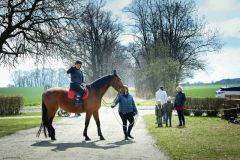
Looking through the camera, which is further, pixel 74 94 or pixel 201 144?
pixel 74 94

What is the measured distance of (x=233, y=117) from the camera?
2397 cm

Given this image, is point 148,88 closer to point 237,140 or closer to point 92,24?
point 92,24

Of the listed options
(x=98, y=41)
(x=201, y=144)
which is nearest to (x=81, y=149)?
(x=201, y=144)

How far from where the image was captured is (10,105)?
130 ft

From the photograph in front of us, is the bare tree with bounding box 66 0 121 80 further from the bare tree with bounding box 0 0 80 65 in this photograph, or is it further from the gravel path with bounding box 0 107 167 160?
the gravel path with bounding box 0 107 167 160

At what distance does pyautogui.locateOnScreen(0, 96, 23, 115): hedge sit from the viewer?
39000 mm

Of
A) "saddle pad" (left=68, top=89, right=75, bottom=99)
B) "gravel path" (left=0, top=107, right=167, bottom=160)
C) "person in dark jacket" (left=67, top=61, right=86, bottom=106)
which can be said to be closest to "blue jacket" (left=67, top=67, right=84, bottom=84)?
"person in dark jacket" (left=67, top=61, right=86, bottom=106)

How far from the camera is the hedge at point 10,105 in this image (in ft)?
128

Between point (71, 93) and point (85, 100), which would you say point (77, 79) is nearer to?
point (71, 93)

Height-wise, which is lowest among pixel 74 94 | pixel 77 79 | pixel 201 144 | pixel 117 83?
pixel 201 144

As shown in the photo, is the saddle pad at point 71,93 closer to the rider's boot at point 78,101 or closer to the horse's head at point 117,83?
the rider's boot at point 78,101

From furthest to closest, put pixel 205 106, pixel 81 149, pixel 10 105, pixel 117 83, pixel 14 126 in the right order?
pixel 10 105
pixel 205 106
pixel 14 126
pixel 117 83
pixel 81 149

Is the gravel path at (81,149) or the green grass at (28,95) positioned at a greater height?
the green grass at (28,95)

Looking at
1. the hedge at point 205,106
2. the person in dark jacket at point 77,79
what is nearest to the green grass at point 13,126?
the person in dark jacket at point 77,79
